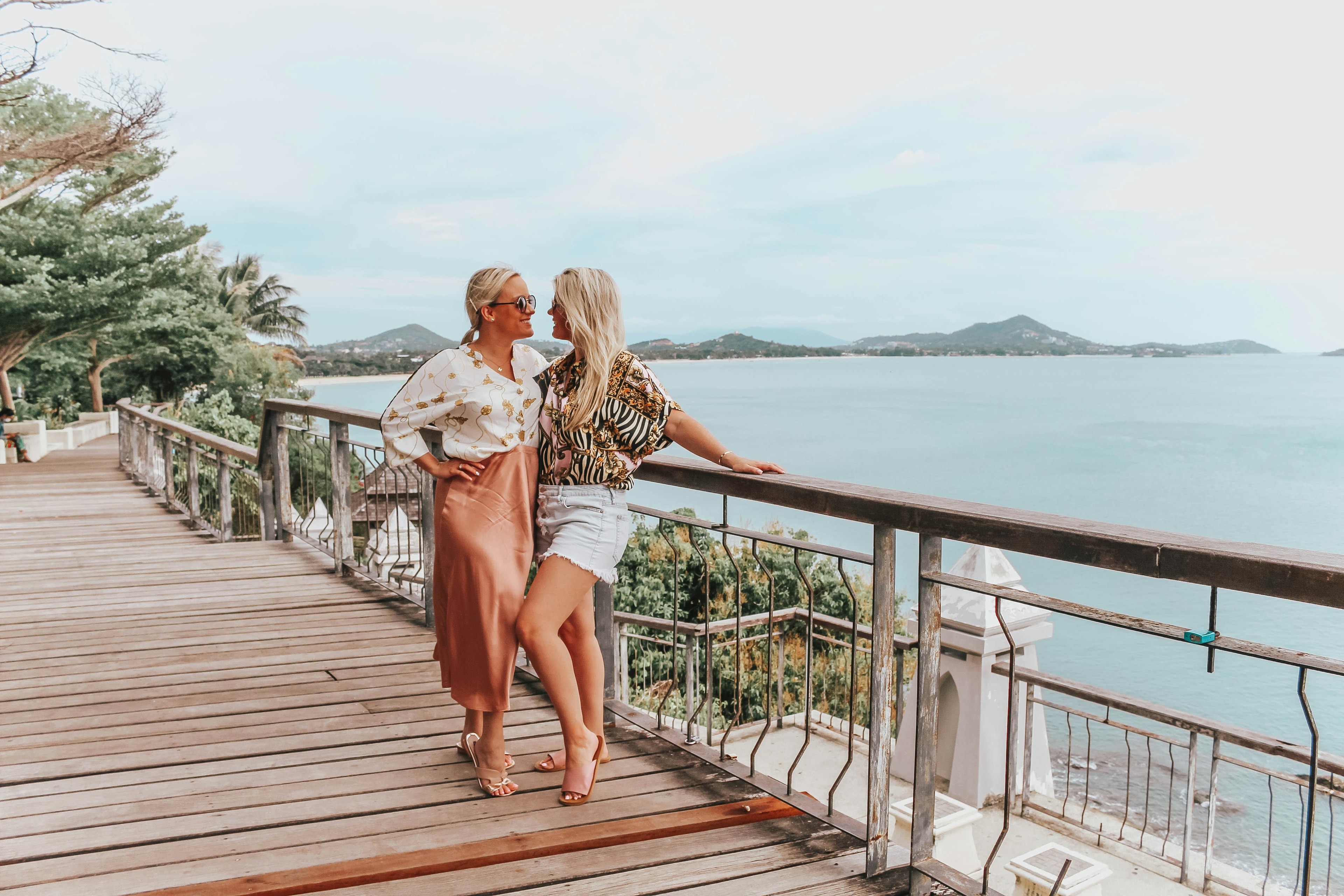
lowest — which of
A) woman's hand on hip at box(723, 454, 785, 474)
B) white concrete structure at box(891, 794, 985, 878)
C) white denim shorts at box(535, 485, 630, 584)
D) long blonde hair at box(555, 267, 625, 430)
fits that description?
white concrete structure at box(891, 794, 985, 878)

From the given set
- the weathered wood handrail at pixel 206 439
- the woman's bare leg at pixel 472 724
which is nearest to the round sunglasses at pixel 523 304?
the woman's bare leg at pixel 472 724

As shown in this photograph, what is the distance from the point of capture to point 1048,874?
10.7 ft

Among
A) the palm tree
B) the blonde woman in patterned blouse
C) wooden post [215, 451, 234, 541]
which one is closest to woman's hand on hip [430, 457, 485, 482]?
the blonde woman in patterned blouse

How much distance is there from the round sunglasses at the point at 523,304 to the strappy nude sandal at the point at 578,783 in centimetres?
127

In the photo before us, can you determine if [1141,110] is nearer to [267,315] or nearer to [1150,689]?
[1150,689]

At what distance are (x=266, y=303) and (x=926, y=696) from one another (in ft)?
183

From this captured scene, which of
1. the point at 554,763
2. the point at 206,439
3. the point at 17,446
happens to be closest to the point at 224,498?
the point at 206,439

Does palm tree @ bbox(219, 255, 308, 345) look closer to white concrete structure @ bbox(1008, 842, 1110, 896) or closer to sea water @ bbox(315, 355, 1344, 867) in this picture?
sea water @ bbox(315, 355, 1344, 867)

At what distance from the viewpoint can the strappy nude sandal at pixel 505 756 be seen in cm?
260

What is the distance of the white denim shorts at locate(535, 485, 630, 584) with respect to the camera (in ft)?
7.92

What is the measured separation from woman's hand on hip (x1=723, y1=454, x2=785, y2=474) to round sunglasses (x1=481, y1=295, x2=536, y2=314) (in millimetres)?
702

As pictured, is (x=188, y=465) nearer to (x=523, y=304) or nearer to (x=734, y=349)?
(x=523, y=304)

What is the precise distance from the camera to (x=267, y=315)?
50844mm

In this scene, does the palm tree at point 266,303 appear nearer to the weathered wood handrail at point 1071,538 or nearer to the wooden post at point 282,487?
the wooden post at point 282,487
